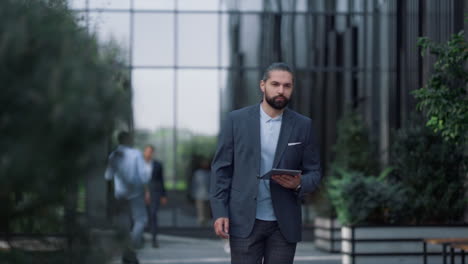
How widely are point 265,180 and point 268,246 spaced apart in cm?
36

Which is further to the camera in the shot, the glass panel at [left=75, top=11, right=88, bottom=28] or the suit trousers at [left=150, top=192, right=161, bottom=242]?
the suit trousers at [left=150, top=192, right=161, bottom=242]

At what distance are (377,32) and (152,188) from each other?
6.65 m

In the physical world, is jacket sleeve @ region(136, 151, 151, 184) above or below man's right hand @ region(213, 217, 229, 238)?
above

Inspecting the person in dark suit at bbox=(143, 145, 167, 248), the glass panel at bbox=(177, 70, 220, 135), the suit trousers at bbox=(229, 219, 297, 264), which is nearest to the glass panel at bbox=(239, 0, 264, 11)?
the glass panel at bbox=(177, 70, 220, 135)

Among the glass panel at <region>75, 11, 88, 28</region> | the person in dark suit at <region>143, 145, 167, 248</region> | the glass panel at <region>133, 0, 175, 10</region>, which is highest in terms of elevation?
the glass panel at <region>133, 0, 175, 10</region>

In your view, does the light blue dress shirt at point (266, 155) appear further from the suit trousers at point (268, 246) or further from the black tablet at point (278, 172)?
the black tablet at point (278, 172)

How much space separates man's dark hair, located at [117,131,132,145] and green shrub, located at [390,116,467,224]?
7898mm

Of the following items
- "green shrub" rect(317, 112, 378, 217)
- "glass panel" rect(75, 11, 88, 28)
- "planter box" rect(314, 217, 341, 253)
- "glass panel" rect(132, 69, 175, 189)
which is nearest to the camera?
"glass panel" rect(75, 11, 88, 28)

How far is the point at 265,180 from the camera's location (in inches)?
171

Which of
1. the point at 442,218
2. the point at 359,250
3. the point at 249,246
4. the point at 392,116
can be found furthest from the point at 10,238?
the point at 392,116

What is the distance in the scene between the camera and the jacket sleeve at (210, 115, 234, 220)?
14.1 feet

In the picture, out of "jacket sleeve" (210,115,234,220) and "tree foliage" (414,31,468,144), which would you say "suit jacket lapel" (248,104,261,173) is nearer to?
"jacket sleeve" (210,115,234,220)

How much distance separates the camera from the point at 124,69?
253cm

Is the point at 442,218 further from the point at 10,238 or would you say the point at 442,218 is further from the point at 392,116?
the point at 10,238
